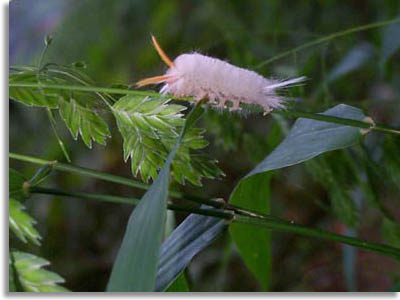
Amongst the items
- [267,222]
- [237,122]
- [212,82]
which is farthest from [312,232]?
[237,122]

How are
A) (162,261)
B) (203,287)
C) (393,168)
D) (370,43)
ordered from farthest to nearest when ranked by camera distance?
1. (203,287)
2. (370,43)
3. (393,168)
4. (162,261)

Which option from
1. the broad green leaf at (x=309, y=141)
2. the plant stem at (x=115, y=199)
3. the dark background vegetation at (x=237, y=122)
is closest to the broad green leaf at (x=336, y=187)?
the dark background vegetation at (x=237, y=122)

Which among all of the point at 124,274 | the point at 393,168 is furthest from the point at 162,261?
the point at 393,168

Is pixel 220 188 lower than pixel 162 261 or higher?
higher

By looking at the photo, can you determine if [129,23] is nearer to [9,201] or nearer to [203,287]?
[203,287]

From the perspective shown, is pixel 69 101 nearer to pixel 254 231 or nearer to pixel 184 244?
pixel 184 244

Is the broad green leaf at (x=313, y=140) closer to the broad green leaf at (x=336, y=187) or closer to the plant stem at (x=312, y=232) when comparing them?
the plant stem at (x=312, y=232)

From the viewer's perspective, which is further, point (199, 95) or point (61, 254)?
point (61, 254)
